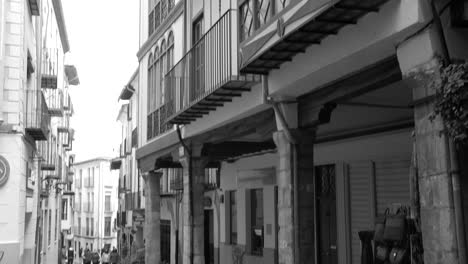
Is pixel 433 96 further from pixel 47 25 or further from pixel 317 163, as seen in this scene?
pixel 47 25

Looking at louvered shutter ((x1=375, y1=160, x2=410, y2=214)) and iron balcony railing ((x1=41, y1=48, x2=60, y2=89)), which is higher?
iron balcony railing ((x1=41, y1=48, x2=60, y2=89))

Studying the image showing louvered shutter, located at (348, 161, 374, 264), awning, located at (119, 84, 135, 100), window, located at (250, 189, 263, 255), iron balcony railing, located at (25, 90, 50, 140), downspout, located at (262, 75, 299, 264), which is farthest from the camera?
awning, located at (119, 84, 135, 100)

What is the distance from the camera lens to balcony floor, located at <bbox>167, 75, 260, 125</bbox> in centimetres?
940

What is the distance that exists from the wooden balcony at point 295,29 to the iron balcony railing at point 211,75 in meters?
1.09

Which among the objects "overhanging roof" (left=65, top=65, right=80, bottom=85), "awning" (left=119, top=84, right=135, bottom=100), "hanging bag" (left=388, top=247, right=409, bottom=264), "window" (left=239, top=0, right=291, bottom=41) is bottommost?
"hanging bag" (left=388, top=247, right=409, bottom=264)

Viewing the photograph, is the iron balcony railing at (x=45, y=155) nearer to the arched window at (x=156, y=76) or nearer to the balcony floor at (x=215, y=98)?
the arched window at (x=156, y=76)

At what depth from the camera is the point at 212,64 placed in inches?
413

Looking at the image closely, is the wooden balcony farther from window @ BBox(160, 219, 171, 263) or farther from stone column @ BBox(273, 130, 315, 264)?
window @ BBox(160, 219, 171, 263)

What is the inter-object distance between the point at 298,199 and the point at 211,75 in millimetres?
3220

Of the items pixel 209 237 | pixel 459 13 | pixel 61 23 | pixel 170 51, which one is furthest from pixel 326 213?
pixel 61 23

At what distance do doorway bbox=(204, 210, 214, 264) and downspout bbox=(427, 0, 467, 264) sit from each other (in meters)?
15.9

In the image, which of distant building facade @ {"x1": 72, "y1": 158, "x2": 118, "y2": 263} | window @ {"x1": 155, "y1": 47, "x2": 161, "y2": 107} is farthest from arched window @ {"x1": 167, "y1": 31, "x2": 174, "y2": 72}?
distant building facade @ {"x1": 72, "y1": 158, "x2": 118, "y2": 263}

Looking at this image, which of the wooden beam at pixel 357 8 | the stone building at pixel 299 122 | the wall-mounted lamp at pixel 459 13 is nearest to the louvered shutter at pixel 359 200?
the stone building at pixel 299 122

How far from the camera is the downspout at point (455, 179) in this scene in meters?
4.57
